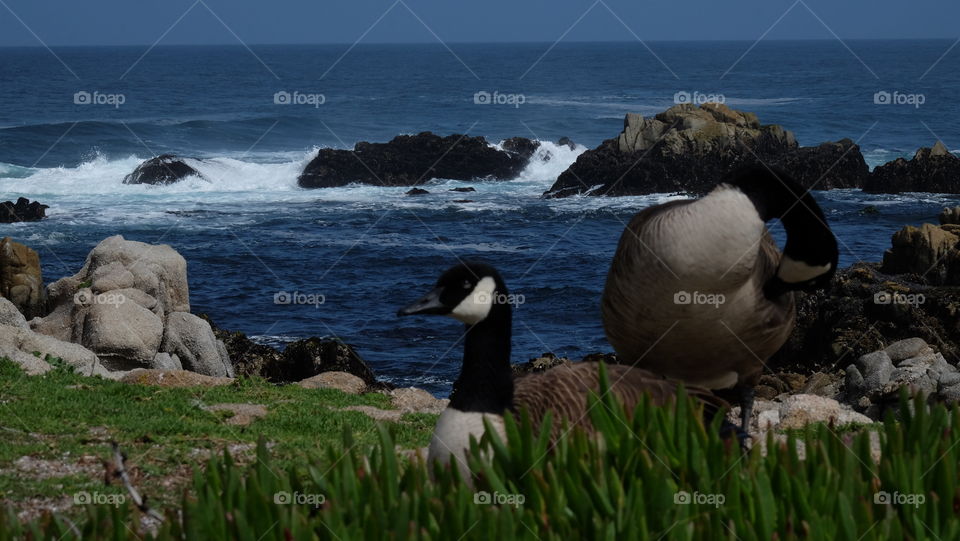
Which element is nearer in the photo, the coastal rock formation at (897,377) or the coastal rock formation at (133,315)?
the coastal rock formation at (897,377)

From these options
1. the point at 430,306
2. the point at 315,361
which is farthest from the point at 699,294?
the point at 315,361

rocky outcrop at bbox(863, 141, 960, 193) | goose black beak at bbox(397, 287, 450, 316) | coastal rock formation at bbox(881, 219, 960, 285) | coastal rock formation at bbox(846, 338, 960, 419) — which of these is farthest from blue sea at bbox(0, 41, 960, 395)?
goose black beak at bbox(397, 287, 450, 316)

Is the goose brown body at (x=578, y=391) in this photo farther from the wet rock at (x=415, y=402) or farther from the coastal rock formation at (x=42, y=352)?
the coastal rock formation at (x=42, y=352)

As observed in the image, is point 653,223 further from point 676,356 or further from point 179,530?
point 179,530

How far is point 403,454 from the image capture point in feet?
28.7

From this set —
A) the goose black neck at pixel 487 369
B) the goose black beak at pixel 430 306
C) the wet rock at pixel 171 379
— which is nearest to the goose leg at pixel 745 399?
the goose black neck at pixel 487 369

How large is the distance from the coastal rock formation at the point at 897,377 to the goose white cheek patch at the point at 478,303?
8974 millimetres

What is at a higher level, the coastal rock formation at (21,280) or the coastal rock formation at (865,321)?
the coastal rock formation at (21,280)

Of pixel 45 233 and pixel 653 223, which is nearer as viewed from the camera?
pixel 653 223

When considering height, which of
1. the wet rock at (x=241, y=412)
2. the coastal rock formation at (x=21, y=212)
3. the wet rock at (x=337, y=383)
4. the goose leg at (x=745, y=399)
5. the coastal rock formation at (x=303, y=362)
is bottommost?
the coastal rock formation at (x=303, y=362)

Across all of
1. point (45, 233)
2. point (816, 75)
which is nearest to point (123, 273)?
point (45, 233)

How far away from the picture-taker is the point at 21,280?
2078 centimetres

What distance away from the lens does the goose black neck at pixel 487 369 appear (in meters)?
5.65

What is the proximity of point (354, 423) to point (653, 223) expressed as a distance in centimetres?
511
